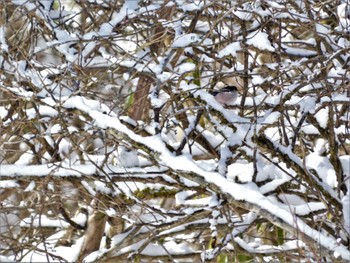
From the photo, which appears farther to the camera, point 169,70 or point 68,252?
point 68,252

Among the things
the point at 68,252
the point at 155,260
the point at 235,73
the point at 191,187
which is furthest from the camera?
the point at 68,252

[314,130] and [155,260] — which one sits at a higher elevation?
[314,130]

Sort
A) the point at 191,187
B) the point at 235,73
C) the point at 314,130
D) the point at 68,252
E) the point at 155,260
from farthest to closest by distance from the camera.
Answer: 1. the point at 68,252
2. the point at 155,260
3. the point at 314,130
4. the point at 191,187
5. the point at 235,73

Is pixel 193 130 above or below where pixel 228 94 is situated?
below

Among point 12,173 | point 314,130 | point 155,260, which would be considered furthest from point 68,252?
point 314,130

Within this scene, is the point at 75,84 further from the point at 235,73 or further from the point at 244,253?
the point at 244,253

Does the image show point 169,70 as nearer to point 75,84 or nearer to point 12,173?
point 75,84

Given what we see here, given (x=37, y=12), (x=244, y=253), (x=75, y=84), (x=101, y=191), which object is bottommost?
(x=244, y=253)

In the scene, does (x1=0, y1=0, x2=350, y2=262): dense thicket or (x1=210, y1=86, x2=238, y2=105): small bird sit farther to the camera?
(x1=210, y1=86, x2=238, y2=105): small bird

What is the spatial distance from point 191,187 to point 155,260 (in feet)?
3.33

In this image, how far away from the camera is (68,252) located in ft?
18.6

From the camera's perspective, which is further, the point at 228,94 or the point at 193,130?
the point at 228,94

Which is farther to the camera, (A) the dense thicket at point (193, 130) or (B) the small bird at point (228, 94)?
(B) the small bird at point (228, 94)

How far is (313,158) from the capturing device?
4562 millimetres
